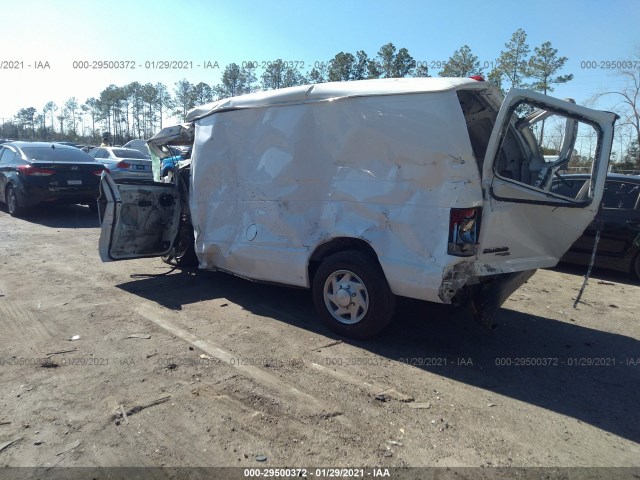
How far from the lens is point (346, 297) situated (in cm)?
465

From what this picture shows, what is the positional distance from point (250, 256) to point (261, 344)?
4.09 feet

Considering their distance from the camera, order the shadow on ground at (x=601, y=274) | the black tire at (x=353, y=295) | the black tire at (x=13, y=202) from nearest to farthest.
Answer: the black tire at (x=353, y=295) < the shadow on ground at (x=601, y=274) < the black tire at (x=13, y=202)

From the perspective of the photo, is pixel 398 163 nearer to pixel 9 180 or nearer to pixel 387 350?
pixel 387 350

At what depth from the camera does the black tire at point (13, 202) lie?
38.0 feet

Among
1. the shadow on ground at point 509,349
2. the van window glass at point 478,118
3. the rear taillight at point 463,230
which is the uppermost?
Answer: the van window glass at point 478,118

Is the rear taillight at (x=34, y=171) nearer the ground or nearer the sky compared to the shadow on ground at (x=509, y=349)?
nearer the sky

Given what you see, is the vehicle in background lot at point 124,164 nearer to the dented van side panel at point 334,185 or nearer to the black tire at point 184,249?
the black tire at point 184,249

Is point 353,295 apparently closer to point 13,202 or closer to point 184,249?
point 184,249

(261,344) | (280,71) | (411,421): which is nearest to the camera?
(411,421)

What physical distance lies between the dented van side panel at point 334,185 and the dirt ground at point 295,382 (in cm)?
74

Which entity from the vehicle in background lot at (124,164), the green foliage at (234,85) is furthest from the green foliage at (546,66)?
the vehicle in background lot at (124,164)

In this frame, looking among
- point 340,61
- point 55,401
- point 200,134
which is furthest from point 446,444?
point 340,61

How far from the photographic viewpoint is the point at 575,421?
3.42 m

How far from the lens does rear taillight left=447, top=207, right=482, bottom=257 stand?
3.97 meters
